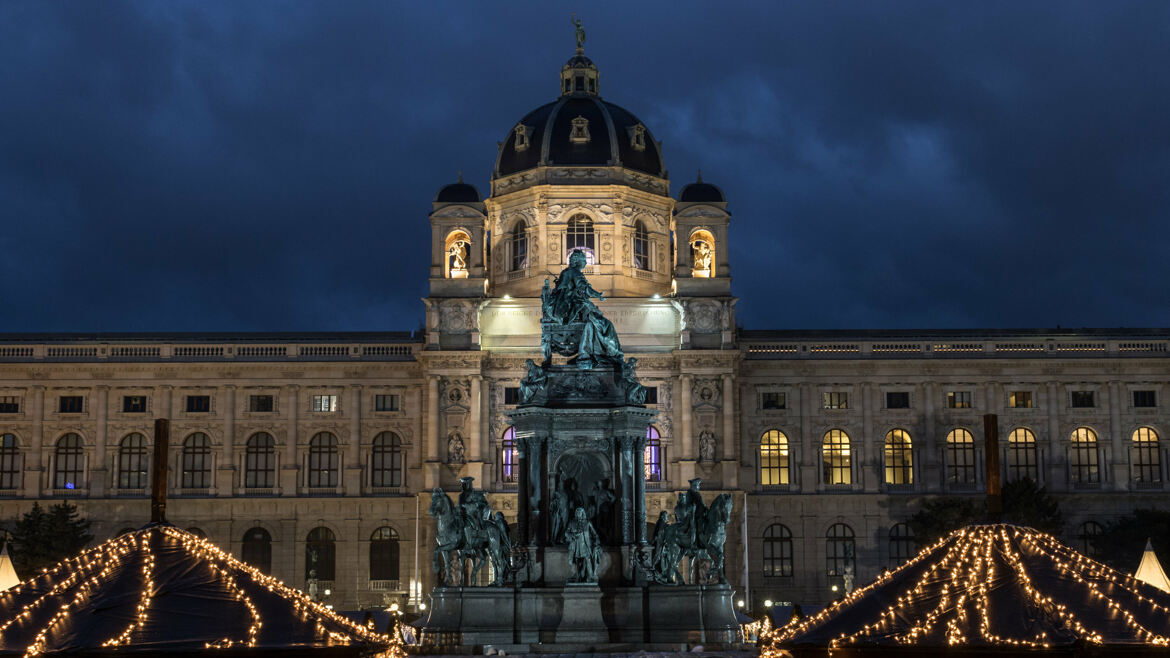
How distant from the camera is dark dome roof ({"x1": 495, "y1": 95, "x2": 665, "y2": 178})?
9212 centimetres

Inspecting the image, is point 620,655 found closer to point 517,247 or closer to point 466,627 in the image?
point 466,627

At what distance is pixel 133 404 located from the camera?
3474 inches

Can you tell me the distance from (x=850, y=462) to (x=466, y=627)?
2027 inches

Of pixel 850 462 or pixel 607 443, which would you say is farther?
pixel 850 462

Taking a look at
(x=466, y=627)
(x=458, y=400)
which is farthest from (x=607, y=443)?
(x=458, y=400)

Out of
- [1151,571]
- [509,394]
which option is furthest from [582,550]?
[509,394]

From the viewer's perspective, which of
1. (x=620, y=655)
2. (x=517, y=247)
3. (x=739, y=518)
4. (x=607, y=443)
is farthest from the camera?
(x=517, y=247)

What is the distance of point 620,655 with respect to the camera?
37.7 metres

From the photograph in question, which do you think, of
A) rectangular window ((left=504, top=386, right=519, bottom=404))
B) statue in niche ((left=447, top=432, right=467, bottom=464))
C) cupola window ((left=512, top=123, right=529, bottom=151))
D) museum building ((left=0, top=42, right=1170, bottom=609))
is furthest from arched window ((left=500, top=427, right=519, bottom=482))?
cupola window ((left=512, top=123, right=529, bottom=151))

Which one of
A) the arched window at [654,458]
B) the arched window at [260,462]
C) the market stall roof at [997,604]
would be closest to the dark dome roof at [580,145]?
the arched window at [654,458]

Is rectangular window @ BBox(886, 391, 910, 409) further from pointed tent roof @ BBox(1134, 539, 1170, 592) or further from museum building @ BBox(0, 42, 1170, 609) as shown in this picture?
pointed tent roof @ BBox(1134, 539, 1170, 592)

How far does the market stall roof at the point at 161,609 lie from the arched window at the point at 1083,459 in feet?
247

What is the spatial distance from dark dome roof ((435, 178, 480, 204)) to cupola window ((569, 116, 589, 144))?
7.03 metres

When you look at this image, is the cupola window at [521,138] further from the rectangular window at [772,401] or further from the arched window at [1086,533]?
the arched window at [1086,533]
